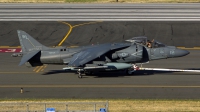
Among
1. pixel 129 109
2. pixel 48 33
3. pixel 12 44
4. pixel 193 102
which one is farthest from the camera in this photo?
pixel 48 33

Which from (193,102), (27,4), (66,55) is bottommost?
(193,102)

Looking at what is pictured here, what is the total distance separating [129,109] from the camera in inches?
910

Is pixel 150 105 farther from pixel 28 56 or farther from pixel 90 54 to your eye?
pixel 28 56

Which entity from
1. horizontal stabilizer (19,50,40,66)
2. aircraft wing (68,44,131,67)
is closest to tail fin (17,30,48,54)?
horizontal stabilizer (19,50,40,66)

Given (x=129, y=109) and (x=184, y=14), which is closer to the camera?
(x=129, y=109)

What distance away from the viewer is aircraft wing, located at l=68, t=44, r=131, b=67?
30812 mm

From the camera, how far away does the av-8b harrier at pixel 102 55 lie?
31266mm

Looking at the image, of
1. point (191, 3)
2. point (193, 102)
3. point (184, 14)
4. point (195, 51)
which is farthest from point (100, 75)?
point (191, 3)

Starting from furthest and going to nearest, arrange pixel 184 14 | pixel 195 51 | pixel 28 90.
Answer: pixel 184 14 < pixel 195 51 < pixel 28 90

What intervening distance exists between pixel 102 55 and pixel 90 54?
89 centimetres

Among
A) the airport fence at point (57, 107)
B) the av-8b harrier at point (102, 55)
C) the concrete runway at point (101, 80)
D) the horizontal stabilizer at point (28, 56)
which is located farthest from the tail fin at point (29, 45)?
the airport fence at point (57, 107)

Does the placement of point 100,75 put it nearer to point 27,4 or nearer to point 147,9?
point 147,9

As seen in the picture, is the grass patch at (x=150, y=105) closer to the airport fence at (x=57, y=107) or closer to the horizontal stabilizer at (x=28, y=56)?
the airport fence at (x=57, y=107)

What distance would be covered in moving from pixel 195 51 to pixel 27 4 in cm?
3469
